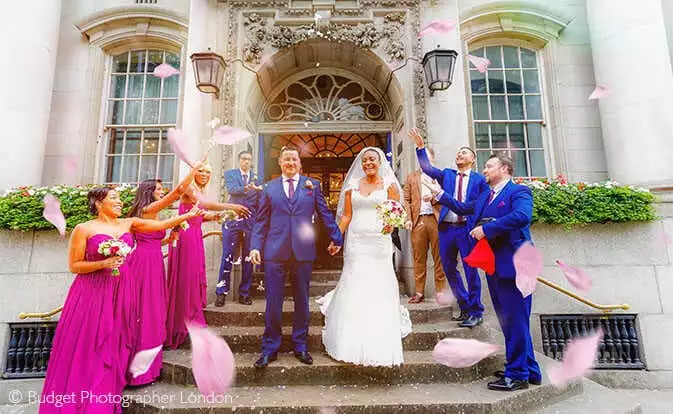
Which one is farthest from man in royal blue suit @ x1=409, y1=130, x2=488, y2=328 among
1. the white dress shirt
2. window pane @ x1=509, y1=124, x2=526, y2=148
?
window pane @ x1=509, y1=124, x2=526, y2=148

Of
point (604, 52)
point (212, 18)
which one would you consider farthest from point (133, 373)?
point (604, 52)

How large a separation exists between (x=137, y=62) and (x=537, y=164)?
9268 mm

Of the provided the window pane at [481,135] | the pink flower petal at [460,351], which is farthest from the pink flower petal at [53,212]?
the window pane at [481,135]

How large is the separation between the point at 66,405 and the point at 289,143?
22.7 ft

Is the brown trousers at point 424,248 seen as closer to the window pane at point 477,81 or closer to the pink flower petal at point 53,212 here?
the window pane at point 477,81

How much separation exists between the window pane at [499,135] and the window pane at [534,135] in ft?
1.75

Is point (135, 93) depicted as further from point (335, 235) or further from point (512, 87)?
point (512, 87)

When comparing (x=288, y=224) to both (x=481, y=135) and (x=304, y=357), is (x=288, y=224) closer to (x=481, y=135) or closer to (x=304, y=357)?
(x=304, y=357)

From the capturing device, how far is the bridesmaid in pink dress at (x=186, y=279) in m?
4.38

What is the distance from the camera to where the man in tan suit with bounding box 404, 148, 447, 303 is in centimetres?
527

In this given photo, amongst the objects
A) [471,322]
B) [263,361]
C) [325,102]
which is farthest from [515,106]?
[263,361]

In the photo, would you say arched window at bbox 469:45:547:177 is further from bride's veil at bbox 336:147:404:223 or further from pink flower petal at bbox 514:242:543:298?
pink flower petal at bbox 514:242:543:298

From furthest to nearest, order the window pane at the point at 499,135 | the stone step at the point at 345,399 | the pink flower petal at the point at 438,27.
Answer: the window pane at the point at 499,135 → the pink flower petal at the point at 438,27 → the stone step at the point at 345,399

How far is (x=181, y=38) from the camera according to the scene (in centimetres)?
797
